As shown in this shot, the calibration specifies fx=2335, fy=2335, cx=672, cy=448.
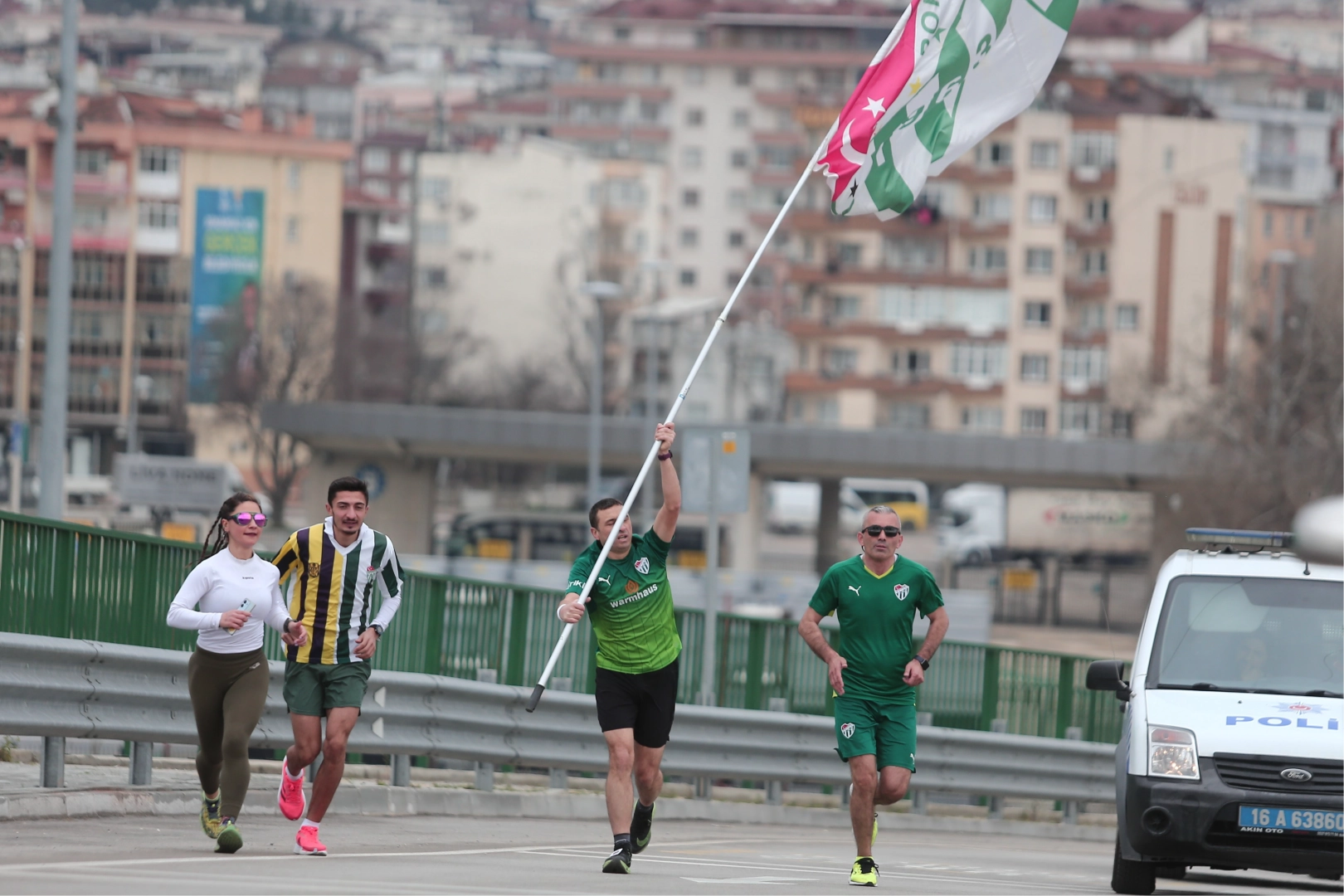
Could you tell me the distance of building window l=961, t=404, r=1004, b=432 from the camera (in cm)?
11225

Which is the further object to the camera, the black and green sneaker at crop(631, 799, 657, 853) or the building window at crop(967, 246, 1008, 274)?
the building window at crop(967, 246, 1008, 274)

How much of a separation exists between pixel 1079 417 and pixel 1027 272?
7.46 metres

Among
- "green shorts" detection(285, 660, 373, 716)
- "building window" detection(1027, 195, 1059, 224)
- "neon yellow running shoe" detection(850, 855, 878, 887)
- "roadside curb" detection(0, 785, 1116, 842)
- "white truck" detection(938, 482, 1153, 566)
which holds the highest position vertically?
"building window" detection(1027, 195, 1059, 224)

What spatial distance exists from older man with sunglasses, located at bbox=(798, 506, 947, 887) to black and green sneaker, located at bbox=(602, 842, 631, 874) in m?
1.07

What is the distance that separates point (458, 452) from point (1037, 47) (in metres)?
60.2

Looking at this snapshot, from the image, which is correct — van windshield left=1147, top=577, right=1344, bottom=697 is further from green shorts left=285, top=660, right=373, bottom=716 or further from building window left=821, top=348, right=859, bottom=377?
building window left=821, top=348, right=859, bottom=377

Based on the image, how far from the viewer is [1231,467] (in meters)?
59.5

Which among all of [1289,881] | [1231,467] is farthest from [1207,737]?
[1231,467]

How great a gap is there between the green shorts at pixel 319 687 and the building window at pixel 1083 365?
4017 inches

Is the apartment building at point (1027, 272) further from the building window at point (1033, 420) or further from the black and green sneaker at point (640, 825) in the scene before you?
the black and green sneaker at point (640, 825)

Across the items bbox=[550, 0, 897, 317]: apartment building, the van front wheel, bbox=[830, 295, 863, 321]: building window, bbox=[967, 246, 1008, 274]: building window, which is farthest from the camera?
bbox=[550, 0, 897, 317]: apartment building

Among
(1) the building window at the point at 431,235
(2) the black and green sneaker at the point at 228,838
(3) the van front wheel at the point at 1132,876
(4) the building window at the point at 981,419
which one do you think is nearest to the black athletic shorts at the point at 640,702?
(2) the black and green sneaker at the point at 228,838

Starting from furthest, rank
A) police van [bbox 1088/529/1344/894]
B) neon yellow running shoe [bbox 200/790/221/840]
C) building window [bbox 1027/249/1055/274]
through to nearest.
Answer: building window [bbox 1027/249/1055/274]
police van [bbox 1088/529/1344/894]
neon yellow running shoe [bbox 200/790/221/840]

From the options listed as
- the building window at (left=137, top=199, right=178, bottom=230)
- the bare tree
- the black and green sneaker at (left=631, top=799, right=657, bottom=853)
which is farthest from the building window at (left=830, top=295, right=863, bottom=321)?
the black and green sneaker at (left=631, top=799, right=657, bottom=853)
